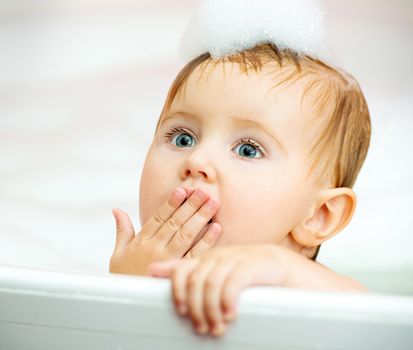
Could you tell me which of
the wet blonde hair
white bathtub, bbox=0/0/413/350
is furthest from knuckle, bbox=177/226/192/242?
white bathtub, bbox=0/0/413/350

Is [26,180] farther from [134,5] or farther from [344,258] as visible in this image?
[344,258]

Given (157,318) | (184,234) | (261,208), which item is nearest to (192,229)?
(184,234)

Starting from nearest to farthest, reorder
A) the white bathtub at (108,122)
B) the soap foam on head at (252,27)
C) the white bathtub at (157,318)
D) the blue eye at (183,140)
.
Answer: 1. the white bathtub at (157,318)
2. the blue eye at (183,140)
3. the soap foam on head at (252,27)
4. the white bathtub at (108,122)

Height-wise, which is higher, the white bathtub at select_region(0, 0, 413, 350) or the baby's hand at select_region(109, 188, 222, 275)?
the baby's hand at select_region(109, 188, 222, 275)

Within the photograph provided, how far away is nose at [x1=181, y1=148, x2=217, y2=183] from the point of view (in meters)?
1.12

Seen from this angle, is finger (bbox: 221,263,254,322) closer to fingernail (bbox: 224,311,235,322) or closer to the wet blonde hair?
fingernail (bbox: 224,311,235,322)

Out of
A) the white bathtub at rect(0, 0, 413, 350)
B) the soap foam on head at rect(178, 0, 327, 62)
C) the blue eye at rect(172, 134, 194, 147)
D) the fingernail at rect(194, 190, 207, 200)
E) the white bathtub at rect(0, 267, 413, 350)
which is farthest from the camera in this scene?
the white bathtub at rect(0, 0, 413, 350)

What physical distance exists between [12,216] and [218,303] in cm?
147

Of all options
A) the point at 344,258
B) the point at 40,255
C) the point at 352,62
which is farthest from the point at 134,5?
the point at 344,258

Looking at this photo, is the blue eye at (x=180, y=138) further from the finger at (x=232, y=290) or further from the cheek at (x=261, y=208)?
the finger at (x=232, y=290)

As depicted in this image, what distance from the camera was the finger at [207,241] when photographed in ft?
3.66

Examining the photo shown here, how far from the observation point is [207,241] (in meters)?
1.12

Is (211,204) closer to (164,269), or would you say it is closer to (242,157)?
(242,157)

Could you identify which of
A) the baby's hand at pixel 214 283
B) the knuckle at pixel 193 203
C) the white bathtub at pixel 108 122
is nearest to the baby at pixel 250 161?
the knuckle at pixel 193 203
